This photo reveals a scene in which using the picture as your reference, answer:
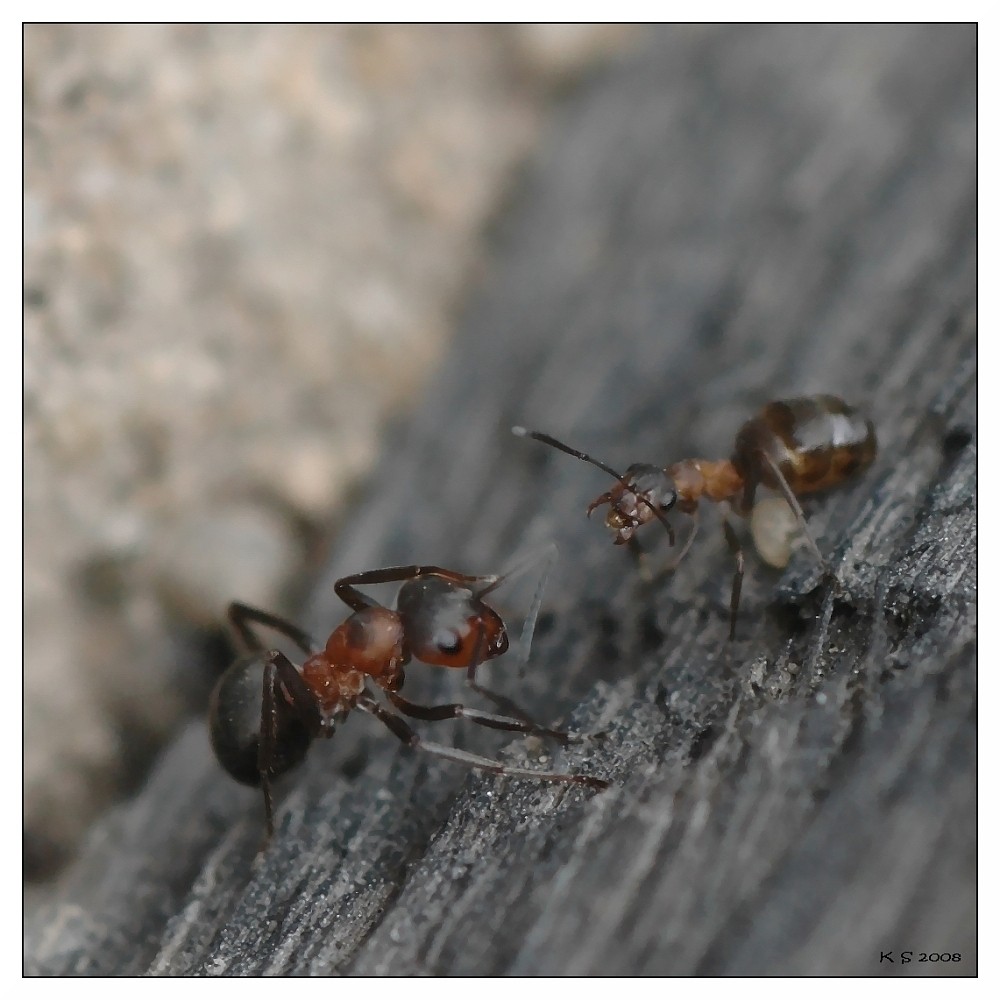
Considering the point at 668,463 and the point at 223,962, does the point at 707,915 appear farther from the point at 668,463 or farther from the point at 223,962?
the point at 668,463

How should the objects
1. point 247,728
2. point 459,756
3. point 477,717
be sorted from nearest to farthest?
point 459,756 < point 477,717 < point 247,728

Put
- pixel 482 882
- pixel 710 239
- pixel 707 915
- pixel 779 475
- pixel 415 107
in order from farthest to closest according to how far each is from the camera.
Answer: pixel 415 107 → pixel 710 239 → pixel 779 475 → pixel 482 882 → pixel 707 915

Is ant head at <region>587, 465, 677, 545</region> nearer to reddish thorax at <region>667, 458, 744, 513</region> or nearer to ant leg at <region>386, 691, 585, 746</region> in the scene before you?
reddish thorax at <region>667, 458, 744, 513</region>

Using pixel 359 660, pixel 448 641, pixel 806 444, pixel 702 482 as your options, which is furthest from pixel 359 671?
pixel 806 444

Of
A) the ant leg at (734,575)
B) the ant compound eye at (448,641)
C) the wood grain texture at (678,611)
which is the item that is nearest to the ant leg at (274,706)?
the wood grain texture at (678,611)

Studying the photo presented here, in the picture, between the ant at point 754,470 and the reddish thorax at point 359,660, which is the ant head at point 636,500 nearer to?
the ant at point 754,470

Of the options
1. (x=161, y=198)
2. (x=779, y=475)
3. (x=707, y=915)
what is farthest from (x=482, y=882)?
(x=161, y=198)

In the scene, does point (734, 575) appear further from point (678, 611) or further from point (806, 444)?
point (806, 444)
